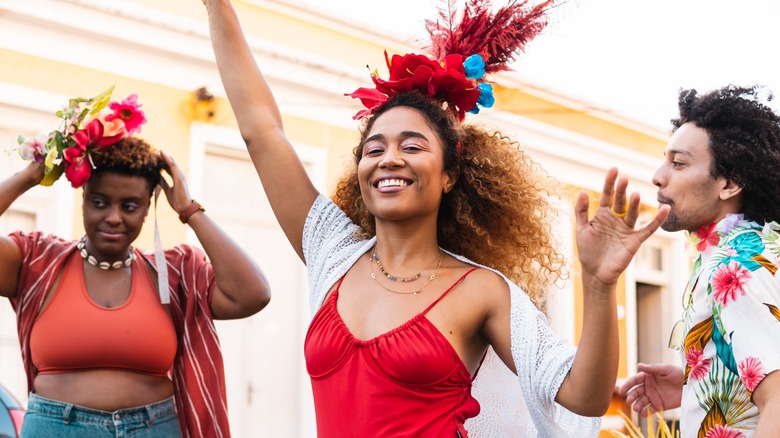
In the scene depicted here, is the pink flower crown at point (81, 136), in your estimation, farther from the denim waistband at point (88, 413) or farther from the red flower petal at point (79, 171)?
the denim waistband at point (88, 413)

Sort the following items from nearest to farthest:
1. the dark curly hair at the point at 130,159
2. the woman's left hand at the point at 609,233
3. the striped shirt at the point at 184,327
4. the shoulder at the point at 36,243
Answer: the woman's left hand at the point at 609,233 → the striped shirt at the point at 184,327 → the shoulder at the point at 36,243 → the dark curly hair at the point at 130,159

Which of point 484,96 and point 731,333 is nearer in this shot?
point 731,333

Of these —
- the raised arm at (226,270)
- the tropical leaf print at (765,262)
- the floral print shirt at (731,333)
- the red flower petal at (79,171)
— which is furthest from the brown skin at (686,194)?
the red flower petal at (79,171)

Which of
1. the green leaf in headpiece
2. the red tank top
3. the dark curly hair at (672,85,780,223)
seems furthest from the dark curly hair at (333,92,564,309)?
the green leaf in headpiece

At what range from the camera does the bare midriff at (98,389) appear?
3.24 meters

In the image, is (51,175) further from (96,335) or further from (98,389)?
(98,389)

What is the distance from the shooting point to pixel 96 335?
130 inches

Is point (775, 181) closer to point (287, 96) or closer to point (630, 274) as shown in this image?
point (287, 96)

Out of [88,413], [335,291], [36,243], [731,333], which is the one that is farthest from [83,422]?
[731,333]

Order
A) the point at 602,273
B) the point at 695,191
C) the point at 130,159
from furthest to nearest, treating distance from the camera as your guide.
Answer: the point at 130,159 < the point at 695,191 < the point at 602,273

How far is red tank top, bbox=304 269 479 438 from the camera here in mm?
2348

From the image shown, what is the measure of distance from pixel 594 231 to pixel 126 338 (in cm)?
191

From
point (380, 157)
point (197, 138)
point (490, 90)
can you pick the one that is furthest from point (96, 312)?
point (197, 138)

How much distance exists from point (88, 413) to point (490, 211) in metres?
1.57
